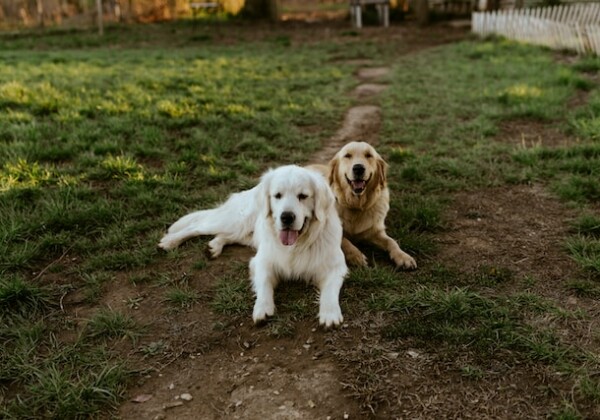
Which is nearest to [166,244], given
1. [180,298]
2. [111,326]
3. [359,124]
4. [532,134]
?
[180,298]

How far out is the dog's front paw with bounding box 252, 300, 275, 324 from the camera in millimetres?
2932

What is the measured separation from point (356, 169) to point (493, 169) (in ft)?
6.85

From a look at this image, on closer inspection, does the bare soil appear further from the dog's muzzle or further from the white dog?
the dog's muzzle

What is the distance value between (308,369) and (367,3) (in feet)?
59.4

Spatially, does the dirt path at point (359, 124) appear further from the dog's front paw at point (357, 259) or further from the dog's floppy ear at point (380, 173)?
the dog's front paw at point (357, 259)

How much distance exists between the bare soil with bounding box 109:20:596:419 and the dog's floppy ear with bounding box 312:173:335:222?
518 millimetres

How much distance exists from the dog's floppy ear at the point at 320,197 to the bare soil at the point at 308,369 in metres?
0.52

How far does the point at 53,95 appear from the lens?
22.5ft

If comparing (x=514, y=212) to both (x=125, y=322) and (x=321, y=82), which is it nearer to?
(x=125, y=322)

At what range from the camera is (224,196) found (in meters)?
4.65

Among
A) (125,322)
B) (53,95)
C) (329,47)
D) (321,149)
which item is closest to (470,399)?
(125,322)

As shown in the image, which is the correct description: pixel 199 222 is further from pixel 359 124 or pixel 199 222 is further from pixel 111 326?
pixel 359 124

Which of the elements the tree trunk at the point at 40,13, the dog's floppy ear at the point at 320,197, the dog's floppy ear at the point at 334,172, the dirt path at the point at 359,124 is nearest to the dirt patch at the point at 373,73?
the dirt path at the point at 359,124

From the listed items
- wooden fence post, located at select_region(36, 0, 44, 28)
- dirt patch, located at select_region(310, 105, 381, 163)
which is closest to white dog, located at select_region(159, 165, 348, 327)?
dirt patch, located at select_region(310, 105, 381, 163)
